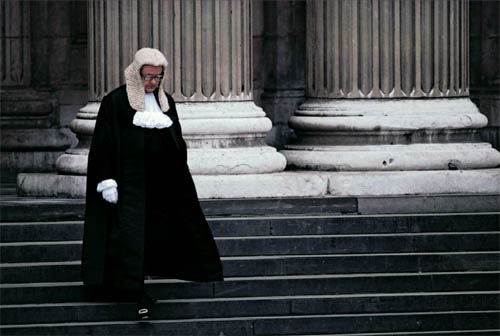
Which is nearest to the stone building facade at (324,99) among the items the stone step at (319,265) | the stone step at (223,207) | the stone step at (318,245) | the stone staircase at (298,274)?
the stone step at (223,207)

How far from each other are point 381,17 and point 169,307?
3.90 metres

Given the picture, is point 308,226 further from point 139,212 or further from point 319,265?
point 139,212

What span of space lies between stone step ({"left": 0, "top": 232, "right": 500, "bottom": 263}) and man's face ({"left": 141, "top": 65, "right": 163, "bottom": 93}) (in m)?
1.54

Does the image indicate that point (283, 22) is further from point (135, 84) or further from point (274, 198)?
point (135, 84)

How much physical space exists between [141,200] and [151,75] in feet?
3.02

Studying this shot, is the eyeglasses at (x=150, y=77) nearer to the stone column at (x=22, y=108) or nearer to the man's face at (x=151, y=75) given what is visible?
the man's face at (x=151, y=75)

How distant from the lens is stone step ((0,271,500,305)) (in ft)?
35.2

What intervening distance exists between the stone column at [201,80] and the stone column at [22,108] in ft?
8.40

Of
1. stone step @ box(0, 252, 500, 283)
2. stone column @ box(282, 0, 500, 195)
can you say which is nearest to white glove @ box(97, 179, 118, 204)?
stone step @ box(0, 252, 500, 283)

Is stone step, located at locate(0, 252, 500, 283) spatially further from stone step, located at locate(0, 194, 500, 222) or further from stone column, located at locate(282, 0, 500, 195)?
stone column, located at locate(282, 0, 500, 195)

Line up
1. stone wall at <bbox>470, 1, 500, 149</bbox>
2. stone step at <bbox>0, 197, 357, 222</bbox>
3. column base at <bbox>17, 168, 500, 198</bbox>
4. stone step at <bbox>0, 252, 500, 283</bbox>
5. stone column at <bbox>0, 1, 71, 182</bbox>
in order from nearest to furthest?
stone step at <bbox>0, 252, 500, 283</bbox>
stone step at <bbox>0, 197, 357, 222</bbox>
column base at <bbox>17, 168, 500, 198</bbox>
stone column at <bbox>0, 1, 71, 182</bbox>
stone wall at <bbox>470, 1, 500, 149</bbox>

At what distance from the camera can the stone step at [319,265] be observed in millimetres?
10953

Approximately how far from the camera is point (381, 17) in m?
13.1

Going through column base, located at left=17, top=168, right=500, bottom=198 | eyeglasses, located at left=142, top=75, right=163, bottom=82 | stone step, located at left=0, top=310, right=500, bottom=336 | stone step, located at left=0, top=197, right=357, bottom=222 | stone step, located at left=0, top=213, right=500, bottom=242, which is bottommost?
stone step, located at left=0, top=310, right=500, bottom=336
